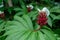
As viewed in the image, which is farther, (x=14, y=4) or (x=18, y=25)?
(x=14, y=4)

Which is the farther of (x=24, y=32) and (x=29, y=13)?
(x=29, y=13)

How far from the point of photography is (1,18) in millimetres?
2279

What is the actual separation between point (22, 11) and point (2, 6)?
1.13ft

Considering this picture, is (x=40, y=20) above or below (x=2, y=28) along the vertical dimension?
above

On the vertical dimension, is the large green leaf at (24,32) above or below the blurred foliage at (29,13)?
above

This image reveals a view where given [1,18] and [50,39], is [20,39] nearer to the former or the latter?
[50,39]

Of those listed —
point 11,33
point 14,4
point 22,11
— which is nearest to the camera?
point 11,33

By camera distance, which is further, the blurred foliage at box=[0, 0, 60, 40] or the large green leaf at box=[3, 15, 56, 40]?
the blurred foliage at box=[0, 0, 60, 40]

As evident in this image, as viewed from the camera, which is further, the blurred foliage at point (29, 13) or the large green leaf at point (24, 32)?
the blurred foliage at point (29, 13)

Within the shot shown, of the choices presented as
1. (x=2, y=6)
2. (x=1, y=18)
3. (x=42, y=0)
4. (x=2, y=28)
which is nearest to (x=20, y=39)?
(x=2, y=28)

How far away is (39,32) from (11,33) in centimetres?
24

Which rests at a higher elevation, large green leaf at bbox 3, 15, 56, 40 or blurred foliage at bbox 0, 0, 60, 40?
large green leaf at bbox 3, 15, 56, 40

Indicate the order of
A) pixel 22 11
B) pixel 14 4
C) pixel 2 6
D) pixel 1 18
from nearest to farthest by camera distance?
pixel 1 18 → pixel 22 11 → pixel 2 6 → pixel 14 4

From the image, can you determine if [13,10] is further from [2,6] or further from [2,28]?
[2,28]
